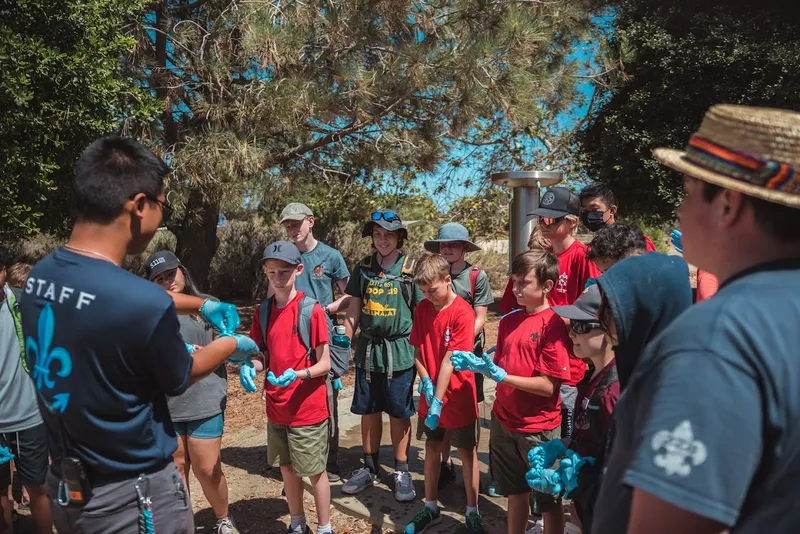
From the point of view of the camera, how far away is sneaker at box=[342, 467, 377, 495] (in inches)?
147

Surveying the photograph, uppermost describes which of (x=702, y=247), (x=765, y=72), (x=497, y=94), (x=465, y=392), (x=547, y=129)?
(x=765, y=72)

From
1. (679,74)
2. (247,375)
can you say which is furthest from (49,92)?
(679,74)

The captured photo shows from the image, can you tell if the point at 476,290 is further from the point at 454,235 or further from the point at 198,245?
the point at 198,245

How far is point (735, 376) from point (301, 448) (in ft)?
8.52

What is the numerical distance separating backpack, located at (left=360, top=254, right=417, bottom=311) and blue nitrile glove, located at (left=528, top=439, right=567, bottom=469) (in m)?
1.78

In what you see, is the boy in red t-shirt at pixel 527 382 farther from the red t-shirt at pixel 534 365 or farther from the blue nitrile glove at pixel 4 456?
the blue nitrile glove at pixel 4 456

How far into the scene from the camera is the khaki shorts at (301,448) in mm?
3029

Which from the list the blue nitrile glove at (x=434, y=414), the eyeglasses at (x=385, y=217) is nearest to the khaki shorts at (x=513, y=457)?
the blue nitrile glove at (x=434, y=414)

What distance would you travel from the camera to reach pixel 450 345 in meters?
3.21

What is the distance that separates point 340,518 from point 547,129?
8.28 metres

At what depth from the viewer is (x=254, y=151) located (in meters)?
6.13

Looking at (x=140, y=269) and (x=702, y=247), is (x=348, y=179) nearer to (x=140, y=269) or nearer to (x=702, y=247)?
(x=140, y=269)

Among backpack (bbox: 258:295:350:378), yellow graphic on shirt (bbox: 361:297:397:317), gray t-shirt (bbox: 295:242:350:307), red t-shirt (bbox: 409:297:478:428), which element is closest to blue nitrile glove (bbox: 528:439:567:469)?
red t-shirt (bbox: 409:297:478:428)

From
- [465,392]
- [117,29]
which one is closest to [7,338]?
[465,392]
